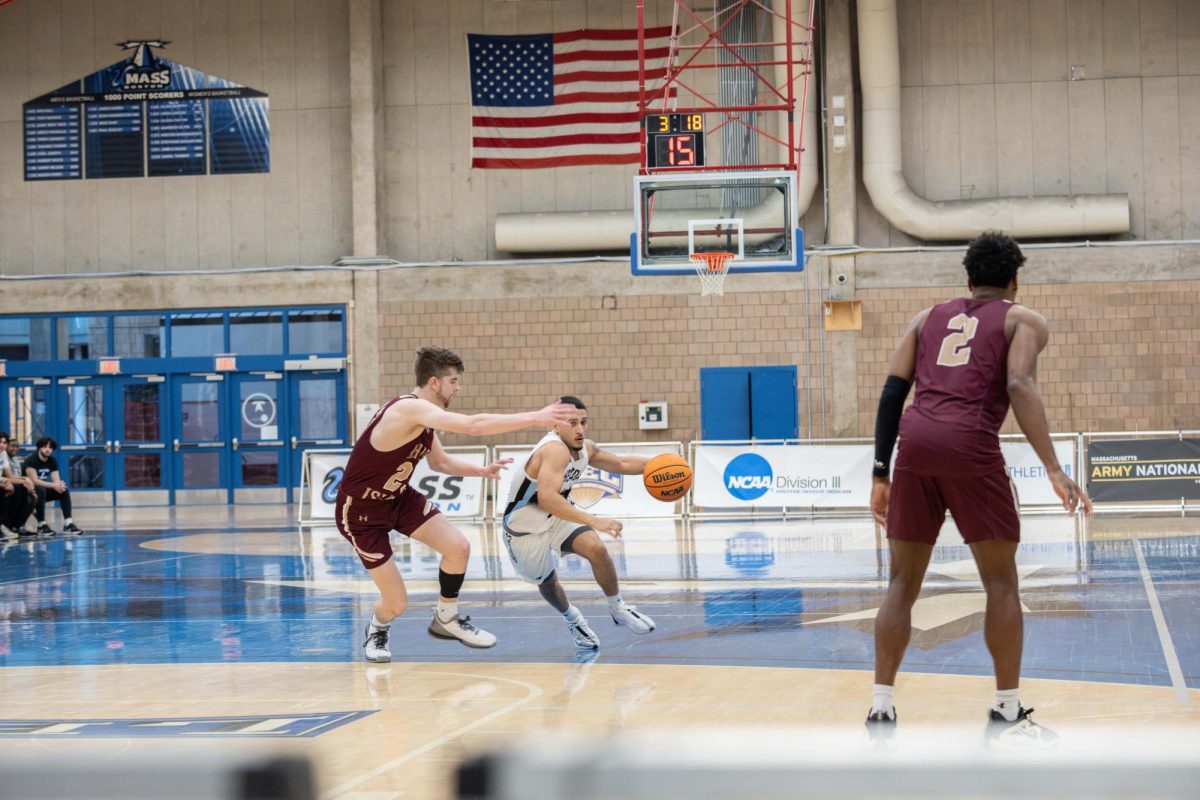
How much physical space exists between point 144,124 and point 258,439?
6827mm

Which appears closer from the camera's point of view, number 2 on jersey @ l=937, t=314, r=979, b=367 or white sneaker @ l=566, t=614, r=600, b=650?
number 2 on jersey @ l=937, t=314, r=979, b=367

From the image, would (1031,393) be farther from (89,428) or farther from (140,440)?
(89,428)

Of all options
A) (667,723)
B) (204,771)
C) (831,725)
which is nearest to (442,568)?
(667,723)

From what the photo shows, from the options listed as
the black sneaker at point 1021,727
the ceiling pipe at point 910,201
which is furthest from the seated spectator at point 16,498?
the black sneaker at point 1021,727

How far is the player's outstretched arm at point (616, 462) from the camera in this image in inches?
326

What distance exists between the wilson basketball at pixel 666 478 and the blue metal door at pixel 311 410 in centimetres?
1772

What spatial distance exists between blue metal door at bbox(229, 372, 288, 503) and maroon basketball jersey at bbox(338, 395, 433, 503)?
61.2 ft

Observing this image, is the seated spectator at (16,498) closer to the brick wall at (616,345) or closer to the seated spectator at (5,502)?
the seated spectator at (5,502)

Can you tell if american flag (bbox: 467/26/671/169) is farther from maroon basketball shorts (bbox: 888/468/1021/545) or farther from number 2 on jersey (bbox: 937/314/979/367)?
maroon basketball shorts (bbox: 888/468/1021/545)

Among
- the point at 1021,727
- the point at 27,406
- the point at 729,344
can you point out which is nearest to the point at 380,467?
the point at 1021,727

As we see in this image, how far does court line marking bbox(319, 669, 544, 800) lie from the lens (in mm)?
4641

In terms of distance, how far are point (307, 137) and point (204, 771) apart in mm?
26176

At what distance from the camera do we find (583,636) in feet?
26.7

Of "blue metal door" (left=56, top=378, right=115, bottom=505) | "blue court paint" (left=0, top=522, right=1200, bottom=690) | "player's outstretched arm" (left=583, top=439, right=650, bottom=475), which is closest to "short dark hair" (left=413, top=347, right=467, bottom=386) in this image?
"player's outstretched arm" (left=583, top=439, right=650, bottom=475)
